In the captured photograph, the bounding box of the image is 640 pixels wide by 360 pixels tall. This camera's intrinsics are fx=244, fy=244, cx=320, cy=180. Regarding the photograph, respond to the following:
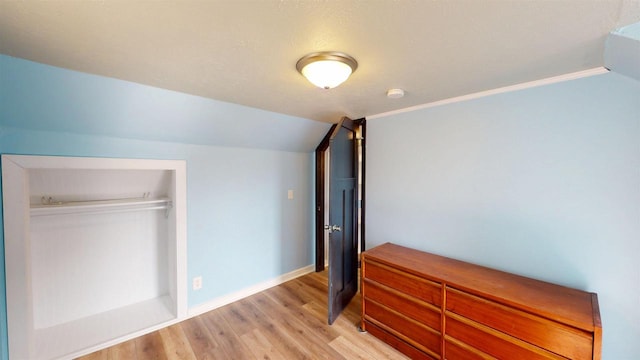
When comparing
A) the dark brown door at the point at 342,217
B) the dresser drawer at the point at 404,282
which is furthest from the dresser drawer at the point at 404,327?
the dark brown door at the point at 342,217

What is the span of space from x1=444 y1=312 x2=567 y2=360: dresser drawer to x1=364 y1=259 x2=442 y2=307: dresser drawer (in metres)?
0.15

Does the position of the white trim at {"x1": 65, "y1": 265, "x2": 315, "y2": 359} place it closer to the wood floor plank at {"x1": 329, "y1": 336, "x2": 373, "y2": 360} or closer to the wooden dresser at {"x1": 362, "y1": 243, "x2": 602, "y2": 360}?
the wood floor plank at {"x1": 329, "y1": 336, "x2": 373, "y2": 360}

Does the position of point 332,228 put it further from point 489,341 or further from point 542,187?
point 542,187

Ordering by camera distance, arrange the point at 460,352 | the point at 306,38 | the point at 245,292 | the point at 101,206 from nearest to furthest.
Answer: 1. the point at 306,38
2. the point at 460,352
3. the point at 101,206
4. the point at 245,292

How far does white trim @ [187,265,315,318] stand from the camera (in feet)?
8.15

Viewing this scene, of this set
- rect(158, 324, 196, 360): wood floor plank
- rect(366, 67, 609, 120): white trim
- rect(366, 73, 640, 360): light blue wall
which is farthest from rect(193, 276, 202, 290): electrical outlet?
rect(366, 67, 609, 120): white trim

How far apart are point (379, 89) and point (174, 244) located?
7.72 feet

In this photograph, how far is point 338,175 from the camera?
7.97 ft

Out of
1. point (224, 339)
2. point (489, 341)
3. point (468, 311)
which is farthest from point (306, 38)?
point (224, 339)

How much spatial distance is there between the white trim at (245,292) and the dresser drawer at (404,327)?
134 cm

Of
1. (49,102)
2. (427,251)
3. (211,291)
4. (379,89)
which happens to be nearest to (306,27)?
(379,89)

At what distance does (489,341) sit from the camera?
1517 mm

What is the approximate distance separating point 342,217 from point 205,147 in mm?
1576

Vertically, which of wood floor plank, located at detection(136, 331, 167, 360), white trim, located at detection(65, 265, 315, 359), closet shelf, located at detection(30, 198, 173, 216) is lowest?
wood floor plank, located at detection(136, 331, 167, 360)
